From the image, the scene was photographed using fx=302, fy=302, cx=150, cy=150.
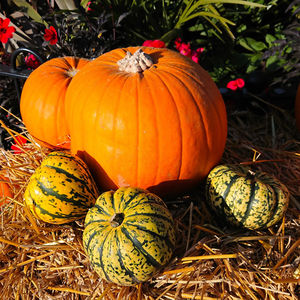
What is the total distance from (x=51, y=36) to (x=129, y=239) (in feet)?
8.22

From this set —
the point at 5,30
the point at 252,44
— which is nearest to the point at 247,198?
the point at 252,44

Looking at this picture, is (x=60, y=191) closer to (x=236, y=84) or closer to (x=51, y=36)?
(x=51, y=36)

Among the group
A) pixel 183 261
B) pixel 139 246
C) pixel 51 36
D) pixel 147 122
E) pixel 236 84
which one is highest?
pixel 51 36

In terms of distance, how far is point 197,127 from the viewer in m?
1.96

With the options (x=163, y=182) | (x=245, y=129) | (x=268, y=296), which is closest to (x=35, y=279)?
(x=163, y=182)

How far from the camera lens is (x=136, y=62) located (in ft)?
6.54

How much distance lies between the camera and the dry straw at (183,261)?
168cm

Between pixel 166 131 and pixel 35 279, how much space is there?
1236mm

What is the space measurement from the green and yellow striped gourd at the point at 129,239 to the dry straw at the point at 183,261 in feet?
0.53

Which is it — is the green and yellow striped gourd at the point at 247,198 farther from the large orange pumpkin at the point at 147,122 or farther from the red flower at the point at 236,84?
the red flower at the point at 236,84

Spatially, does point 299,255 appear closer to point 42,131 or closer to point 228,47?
point 42,131

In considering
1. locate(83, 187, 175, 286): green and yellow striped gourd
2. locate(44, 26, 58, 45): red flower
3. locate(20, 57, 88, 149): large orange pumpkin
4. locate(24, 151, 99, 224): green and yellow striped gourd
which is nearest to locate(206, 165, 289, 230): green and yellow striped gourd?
locate(83, 187, 175, 286): green and yellow striped gourd

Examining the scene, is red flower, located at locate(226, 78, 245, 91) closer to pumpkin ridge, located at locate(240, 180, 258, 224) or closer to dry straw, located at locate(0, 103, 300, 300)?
dry straw, located at locate(0, 103, 300, 300)

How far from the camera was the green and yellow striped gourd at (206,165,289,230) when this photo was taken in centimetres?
187
